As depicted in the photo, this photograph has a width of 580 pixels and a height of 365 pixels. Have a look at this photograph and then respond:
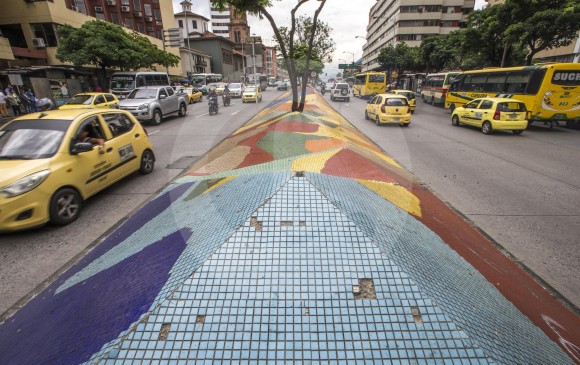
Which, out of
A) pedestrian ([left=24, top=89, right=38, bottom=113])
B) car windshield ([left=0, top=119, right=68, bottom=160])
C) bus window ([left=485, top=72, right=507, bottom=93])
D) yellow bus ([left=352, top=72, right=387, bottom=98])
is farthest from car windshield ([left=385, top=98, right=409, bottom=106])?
pedestrian ([left=24, top=89, right=38, bottom=113])

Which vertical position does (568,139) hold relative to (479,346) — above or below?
below

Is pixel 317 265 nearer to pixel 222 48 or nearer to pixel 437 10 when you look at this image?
pixel 437 10

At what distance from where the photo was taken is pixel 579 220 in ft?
16.5

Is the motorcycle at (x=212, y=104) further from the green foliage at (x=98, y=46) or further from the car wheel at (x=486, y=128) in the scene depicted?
the car wheel at (x=486, y=128)

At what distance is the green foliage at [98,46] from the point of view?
875 inches

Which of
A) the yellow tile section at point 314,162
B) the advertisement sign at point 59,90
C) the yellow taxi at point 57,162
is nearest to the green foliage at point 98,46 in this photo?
the advertisement sign at point 59,90

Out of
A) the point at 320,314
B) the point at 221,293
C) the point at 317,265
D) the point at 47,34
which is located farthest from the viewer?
the point at 47,34

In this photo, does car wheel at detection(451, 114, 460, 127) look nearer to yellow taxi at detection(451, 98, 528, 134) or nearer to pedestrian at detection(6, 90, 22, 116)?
yellow taxi at detection(451, 98, 528, 134)

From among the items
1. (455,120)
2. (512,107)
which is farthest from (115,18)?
(512,107)

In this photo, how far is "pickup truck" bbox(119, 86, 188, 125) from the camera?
47.9 feet

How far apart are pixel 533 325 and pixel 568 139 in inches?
586

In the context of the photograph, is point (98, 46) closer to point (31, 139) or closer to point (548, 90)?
point (31, 139)

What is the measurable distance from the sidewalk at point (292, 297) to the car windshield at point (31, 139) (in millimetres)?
2607

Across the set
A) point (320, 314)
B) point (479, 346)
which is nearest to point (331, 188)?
point (320, 314)
